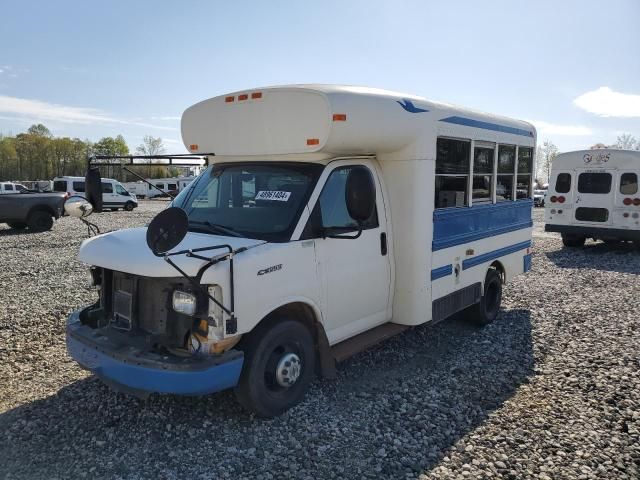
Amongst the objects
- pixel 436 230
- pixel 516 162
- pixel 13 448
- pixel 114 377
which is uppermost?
pixel 516 162

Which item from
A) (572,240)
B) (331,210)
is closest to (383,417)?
(331,210)

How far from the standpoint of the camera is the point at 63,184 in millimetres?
30766

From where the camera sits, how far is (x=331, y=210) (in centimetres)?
463

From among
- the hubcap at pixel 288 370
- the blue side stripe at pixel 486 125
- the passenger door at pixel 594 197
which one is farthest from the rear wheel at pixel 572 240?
the hubcap at pixel 288 370

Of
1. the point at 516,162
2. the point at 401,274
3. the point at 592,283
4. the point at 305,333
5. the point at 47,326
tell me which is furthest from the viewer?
the point at 592,283

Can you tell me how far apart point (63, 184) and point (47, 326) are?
27.1 m

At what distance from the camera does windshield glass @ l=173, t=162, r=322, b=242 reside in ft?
14.4

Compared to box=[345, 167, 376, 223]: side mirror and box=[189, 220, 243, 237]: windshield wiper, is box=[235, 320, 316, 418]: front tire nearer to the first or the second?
box=[189, 220, 243, 237]: windshield wiper

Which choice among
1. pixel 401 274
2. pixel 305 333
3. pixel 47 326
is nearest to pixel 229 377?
pixel 305 333

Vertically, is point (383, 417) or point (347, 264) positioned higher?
point (347, 264)

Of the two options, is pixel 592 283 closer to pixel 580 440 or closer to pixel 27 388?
pixel 580 440

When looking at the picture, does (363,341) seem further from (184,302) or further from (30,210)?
(30,210)

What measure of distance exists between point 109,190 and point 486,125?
1105 inches

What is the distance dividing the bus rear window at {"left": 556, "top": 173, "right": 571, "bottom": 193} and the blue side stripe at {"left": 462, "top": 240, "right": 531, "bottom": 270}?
7762 millimetres
